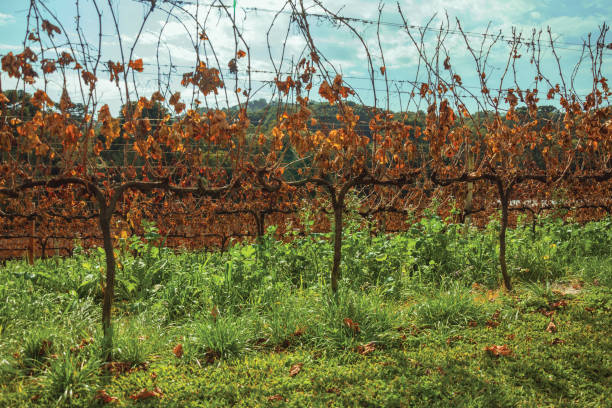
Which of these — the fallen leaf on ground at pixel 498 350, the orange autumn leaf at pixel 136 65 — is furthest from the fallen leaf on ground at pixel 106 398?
the fallen leaf on ground at pixel 498 350

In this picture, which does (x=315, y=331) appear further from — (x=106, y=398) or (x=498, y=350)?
Answer: (x=106, y=398)

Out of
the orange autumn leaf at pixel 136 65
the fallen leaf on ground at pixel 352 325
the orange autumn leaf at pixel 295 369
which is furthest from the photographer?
the orange autumn leaf at pixel 136 65

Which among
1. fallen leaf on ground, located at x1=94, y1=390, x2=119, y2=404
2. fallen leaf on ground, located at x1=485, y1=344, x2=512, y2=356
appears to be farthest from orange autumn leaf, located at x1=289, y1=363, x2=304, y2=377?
fallen leaf on ground, located at x1=485, y1=344, x2=512, y2=356

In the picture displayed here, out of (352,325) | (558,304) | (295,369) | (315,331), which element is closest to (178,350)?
(295,369)

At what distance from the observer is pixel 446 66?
208 inches

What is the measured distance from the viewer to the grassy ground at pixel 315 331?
9.34ft

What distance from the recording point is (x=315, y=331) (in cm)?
354

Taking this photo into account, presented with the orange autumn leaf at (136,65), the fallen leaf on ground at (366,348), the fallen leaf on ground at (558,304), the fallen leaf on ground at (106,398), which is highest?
the orange autumn leaf at (136,65)

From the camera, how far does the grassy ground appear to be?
285 cm

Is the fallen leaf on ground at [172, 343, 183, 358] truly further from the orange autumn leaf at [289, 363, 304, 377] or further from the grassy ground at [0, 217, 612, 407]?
the orange autumn leaf at [289, 363, 304, 377]

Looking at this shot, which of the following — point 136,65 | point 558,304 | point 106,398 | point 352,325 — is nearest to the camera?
point 106,398

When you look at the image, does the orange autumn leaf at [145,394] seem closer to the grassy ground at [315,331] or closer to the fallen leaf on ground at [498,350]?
the grassy ground at [315,331]

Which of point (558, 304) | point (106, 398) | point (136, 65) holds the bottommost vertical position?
point (106, 398)

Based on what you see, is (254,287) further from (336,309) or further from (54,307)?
(54,307)
